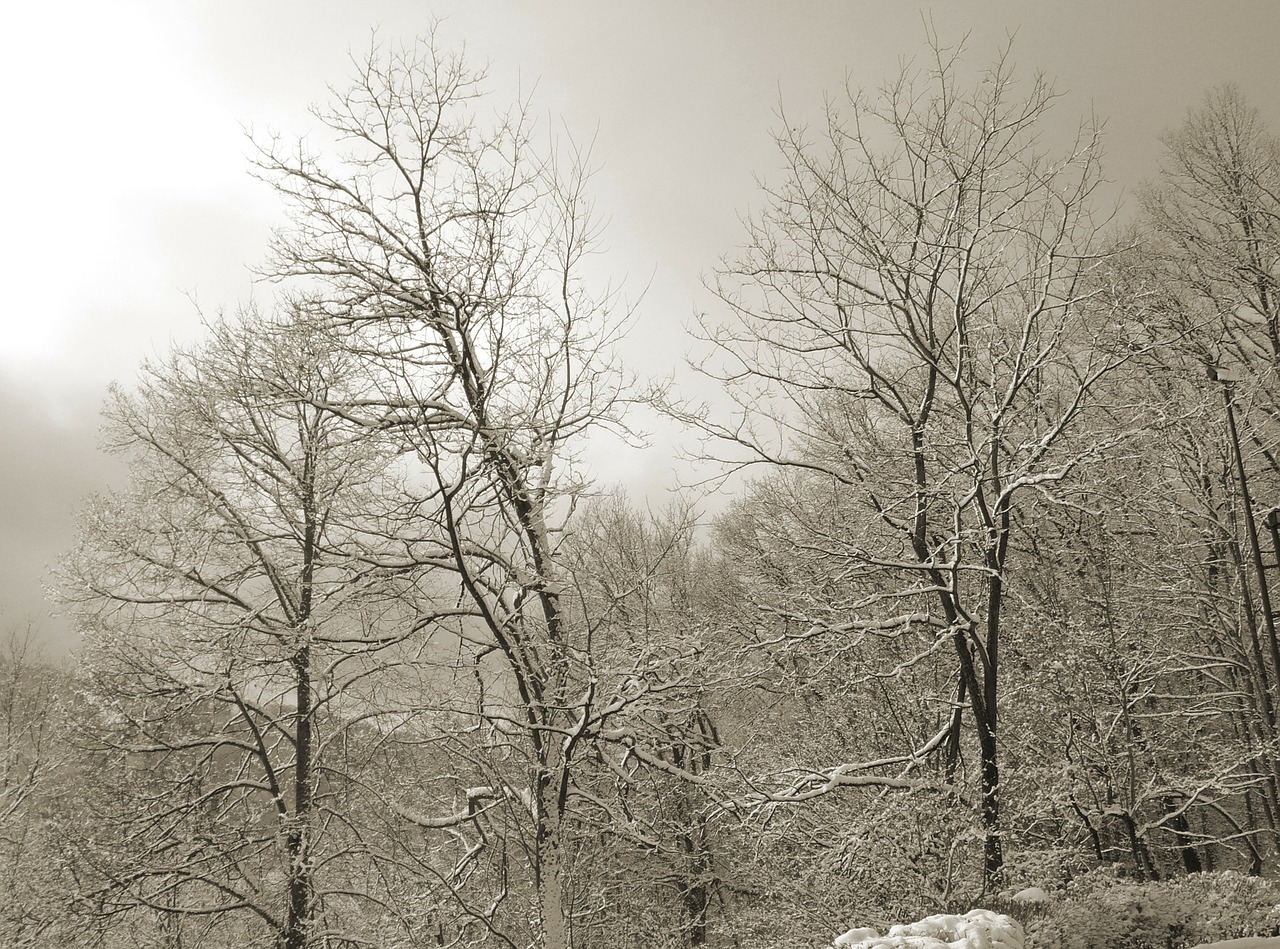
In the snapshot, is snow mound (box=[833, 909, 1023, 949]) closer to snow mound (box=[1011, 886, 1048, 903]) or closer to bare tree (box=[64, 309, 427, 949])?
snow mound (box=[1011, 886, 1048, 903])

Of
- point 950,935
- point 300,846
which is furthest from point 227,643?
point 950,935

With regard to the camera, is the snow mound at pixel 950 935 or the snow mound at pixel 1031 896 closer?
the snow mound at pixel 950 935

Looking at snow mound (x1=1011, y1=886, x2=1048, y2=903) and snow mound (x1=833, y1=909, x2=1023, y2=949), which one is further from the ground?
snow mound (x1=833, y1=909, x2=1023, y2=949)

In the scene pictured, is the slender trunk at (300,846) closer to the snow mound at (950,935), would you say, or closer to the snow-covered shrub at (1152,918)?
the snow mound at (950,935)

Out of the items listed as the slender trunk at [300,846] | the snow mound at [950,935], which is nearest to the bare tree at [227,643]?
the slender trunk at [300,846]

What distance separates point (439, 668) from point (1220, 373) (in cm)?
1418

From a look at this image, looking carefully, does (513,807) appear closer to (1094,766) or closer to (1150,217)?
(1094,766)

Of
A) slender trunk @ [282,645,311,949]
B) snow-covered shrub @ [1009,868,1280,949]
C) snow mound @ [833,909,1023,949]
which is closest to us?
snow mound @ [833,909,1023,949]

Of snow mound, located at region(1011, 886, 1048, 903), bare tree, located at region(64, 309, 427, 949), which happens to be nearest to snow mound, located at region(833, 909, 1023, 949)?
snow mound, located at region(1011, 886, 1048, 903)

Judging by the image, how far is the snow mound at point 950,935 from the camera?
4375 mm

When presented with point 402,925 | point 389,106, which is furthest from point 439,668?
point 389,106

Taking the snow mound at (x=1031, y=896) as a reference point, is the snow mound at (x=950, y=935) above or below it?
above

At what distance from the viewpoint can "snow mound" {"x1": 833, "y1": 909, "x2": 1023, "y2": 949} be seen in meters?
4.38

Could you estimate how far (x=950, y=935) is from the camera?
4.67 m
